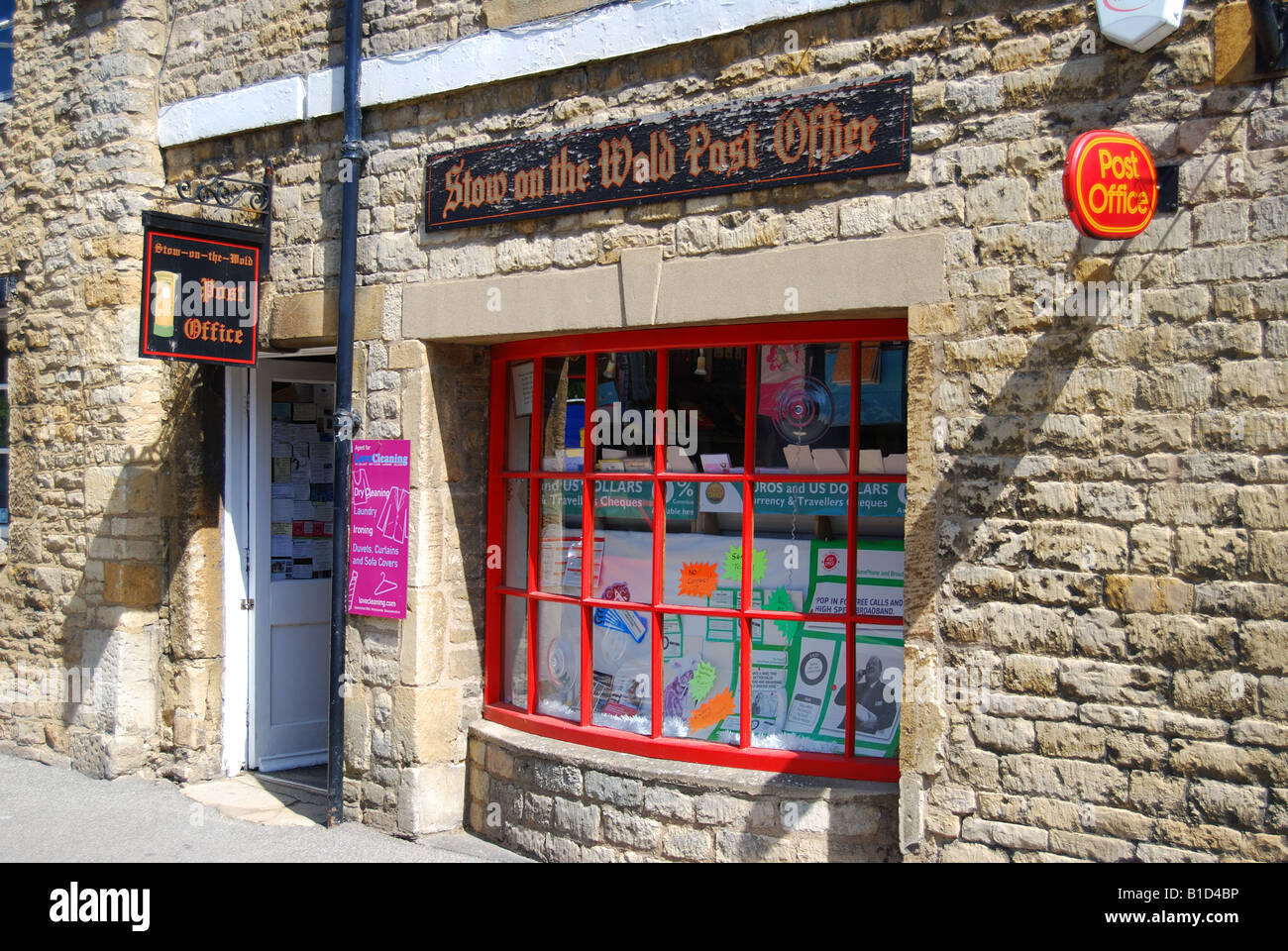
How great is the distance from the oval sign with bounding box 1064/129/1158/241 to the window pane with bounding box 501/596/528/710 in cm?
309

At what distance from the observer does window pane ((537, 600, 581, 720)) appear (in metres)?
5.08

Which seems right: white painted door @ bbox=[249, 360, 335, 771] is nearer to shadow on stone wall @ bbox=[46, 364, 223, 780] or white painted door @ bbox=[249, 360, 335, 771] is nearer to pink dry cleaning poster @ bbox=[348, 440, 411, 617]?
shadow on stone wall @ bbox=[46, 364, 223, 780]

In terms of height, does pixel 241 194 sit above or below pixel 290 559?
above

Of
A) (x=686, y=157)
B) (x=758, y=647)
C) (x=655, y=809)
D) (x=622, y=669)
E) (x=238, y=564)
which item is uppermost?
(x=686, y=157)

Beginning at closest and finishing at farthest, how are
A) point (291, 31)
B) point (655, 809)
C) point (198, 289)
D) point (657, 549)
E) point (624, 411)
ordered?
point (655, 809) < point (657, 549) < point (624, 411) < point (198, 289) < point (291, 31)

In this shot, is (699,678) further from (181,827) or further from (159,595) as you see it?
(159,595)

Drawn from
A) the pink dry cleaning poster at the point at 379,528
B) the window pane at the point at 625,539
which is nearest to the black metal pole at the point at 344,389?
the pink dry cleaning poster at the point at 379,528

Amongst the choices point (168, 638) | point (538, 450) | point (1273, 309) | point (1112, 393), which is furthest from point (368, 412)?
point (1273, 309)

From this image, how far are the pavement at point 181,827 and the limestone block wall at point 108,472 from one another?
0.24 m

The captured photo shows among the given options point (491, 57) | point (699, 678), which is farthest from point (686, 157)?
point (699, 678)

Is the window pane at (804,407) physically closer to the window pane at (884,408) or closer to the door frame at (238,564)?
the window pane at (884,408)

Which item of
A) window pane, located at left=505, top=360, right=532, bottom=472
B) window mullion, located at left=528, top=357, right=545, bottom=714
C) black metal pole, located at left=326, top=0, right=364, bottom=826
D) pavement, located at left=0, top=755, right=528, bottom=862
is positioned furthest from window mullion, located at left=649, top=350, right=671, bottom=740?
black metal pole, located at left=326, top=0, right=364, bottom=826

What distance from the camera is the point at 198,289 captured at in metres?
5.57

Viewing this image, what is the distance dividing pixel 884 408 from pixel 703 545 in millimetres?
964
